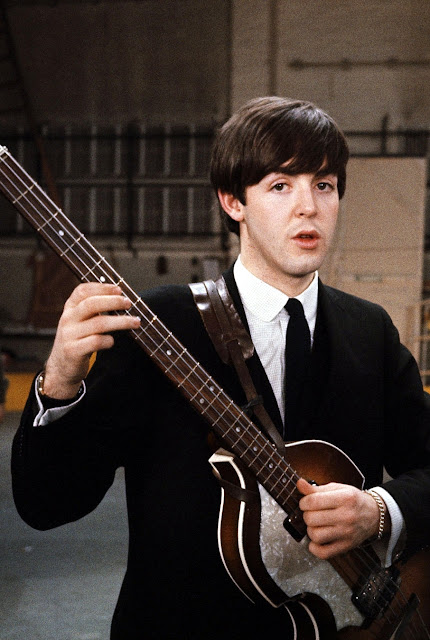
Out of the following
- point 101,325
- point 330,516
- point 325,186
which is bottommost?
point 330,516

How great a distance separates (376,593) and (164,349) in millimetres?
757

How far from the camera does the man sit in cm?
162

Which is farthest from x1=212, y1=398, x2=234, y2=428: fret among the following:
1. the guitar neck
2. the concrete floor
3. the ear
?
the concrete floor

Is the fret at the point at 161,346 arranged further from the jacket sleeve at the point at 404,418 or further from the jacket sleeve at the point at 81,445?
the jacket sleeve at the point at 404,418

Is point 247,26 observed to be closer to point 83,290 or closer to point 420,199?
point 420,199

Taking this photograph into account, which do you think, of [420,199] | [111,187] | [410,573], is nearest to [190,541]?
[410,573]

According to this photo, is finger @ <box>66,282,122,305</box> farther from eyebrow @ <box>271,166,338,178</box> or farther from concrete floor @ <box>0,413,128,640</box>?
concrete floor @ <box>0,413,128,640</box>

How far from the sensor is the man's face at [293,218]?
1.69 meters

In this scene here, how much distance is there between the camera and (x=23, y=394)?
28.9ft

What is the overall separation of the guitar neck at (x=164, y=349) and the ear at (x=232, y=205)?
0.45 m

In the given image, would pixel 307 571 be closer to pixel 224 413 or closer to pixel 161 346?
pixel 224 413

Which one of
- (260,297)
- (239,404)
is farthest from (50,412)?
(260,297)

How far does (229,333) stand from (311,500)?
408 mm

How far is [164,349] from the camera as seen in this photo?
148 cm
